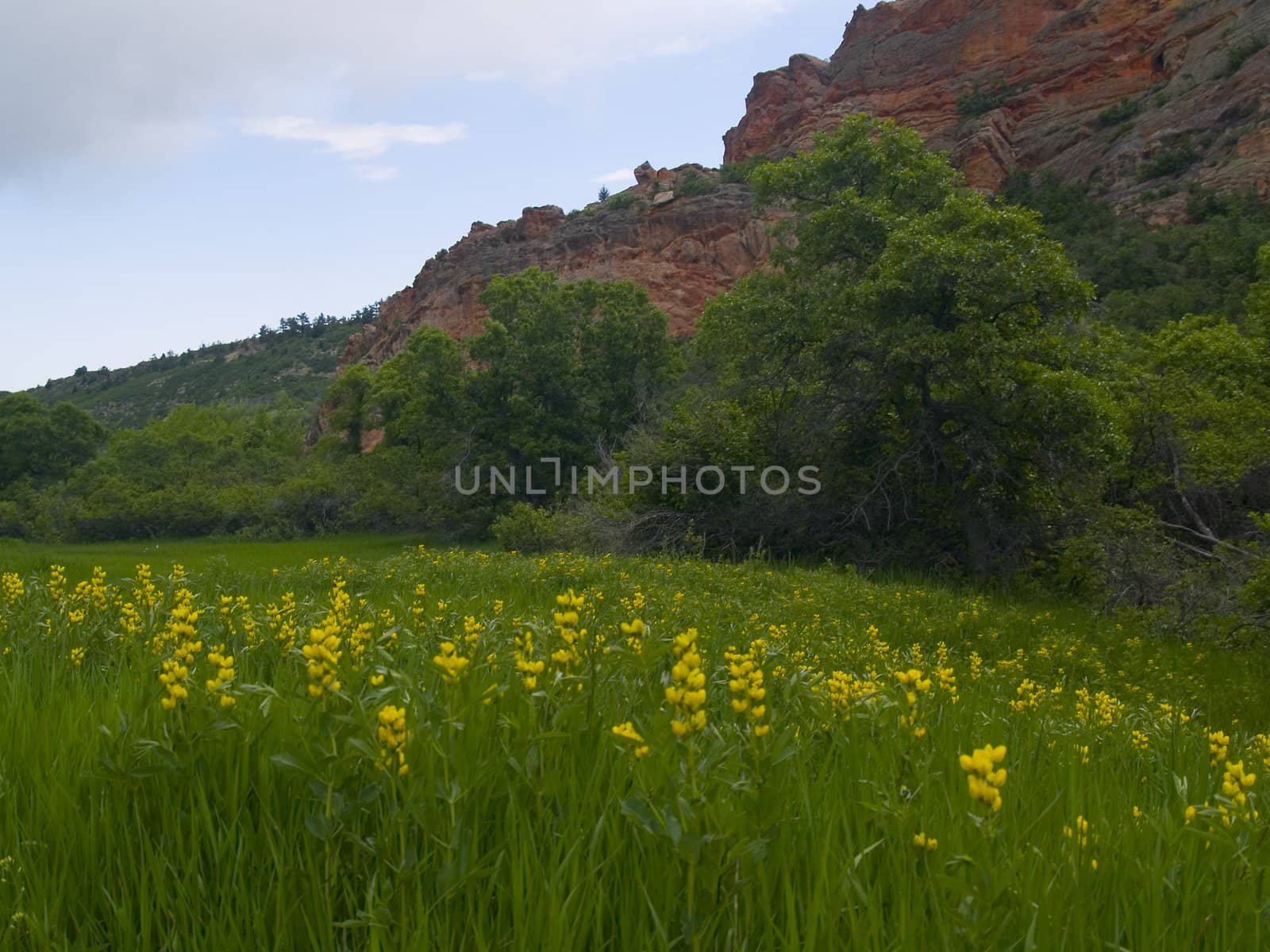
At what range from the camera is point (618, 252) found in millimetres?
63531

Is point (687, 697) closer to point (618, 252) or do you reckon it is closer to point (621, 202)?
point (618, 252)

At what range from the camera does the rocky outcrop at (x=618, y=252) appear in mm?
60031

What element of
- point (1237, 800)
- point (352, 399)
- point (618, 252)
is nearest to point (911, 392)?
point (1237, 800)

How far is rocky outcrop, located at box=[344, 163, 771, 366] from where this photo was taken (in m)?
60.0

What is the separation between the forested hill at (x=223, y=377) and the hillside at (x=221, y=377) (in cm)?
9

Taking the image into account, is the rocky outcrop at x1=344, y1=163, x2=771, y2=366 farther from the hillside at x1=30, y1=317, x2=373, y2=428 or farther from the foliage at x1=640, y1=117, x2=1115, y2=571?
the foliage at x1=640, y1=117, x2=1115, y2=571

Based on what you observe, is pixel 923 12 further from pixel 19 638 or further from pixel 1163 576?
pixel 19 638

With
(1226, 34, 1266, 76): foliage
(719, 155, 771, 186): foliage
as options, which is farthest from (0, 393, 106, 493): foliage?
(1226, 34, 1266, 76): foliage

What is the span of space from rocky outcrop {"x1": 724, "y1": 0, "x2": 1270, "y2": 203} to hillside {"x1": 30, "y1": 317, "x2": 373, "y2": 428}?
51381 mm

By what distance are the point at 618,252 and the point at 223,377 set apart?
59.3 metres

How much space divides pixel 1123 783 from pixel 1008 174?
194ft

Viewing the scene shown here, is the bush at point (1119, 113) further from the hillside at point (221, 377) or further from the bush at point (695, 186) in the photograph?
the hillside at point (221, 377)

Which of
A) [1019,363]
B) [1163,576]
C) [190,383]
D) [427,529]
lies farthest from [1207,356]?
[190,383]

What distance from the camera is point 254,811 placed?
1900 millimetres
